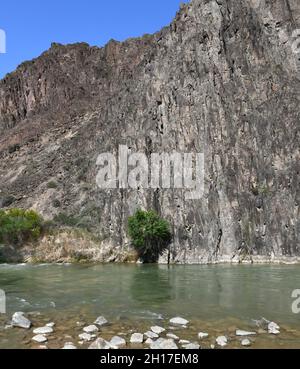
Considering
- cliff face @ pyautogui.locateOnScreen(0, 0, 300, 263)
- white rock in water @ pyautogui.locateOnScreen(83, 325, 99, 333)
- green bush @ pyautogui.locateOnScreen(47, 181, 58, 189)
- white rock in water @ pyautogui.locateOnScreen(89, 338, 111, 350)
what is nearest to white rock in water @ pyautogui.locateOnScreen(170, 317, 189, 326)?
white rock in water @ pyautogui.locateOnScreen(83, 325, 99, 333)

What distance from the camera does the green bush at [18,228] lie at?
208 ft

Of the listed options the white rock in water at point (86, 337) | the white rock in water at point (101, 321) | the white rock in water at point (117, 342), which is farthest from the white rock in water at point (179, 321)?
the white rock in water at point (86, 337)

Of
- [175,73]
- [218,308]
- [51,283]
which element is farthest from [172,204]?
[218,308]

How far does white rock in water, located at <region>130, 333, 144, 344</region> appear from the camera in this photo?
15977mm

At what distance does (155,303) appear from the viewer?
24609 millimetres

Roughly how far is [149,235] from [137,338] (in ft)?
133

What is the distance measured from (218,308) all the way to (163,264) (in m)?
32.6

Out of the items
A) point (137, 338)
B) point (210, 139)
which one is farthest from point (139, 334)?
point (210, 139)

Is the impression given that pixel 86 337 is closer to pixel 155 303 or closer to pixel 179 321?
pixel 179 321

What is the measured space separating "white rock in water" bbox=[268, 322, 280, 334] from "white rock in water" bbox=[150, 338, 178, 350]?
4640 millimetres

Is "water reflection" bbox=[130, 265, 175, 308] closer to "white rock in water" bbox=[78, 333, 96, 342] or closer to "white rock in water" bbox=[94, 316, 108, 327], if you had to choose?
"white rock in water" bbox=[94, 316, 108, 327]

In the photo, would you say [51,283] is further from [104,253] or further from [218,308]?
[104,253]

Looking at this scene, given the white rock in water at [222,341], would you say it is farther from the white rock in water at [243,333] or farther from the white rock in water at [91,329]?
the white rock in water at [91,329]

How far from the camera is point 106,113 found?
8481cm
